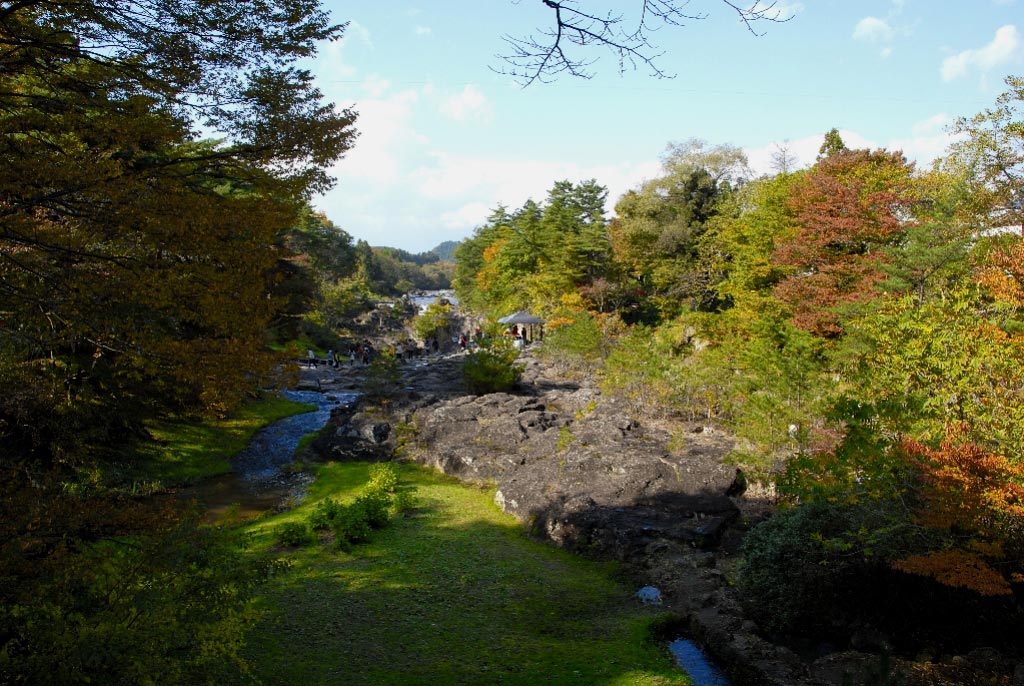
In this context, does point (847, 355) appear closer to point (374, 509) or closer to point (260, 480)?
point (374, 509)

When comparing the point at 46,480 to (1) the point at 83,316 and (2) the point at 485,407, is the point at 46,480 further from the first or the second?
(2) the point at 485,407

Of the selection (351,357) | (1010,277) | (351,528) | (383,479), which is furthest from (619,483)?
(351,357)

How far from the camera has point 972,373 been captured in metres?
8.36

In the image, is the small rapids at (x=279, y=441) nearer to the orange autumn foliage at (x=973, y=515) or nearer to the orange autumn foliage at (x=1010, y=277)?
the orange autumn foliage at (x=973, y=515)

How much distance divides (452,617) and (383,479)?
244 inches

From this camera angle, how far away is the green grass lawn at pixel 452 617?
23.3 ft

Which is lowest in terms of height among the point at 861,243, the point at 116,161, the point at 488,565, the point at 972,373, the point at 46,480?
the point at 488,565

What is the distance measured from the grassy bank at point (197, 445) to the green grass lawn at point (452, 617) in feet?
18.1

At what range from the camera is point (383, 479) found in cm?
1433

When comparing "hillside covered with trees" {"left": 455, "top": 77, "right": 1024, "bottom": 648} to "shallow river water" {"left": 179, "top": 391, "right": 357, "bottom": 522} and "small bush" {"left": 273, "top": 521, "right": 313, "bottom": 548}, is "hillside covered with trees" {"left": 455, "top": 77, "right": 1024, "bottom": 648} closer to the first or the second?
"small bush" {"left": 273, "top": 521, "right": 313, "bottom": 548}

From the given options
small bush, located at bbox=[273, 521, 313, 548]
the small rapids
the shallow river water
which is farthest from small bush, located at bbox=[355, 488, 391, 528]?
the small rapids

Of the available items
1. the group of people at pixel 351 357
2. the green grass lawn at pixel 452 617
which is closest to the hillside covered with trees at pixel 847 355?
the green grass lawn at pixel 452 617

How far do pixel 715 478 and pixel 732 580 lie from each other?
406cm

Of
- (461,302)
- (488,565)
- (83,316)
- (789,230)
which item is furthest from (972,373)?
(461,302)
